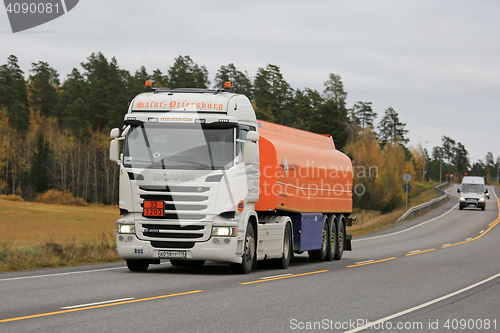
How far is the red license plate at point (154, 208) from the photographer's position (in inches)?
527

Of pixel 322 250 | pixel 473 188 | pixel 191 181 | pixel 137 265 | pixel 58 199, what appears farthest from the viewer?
pixel 58 199

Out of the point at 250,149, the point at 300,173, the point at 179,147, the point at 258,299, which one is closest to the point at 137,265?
the point at 179,147

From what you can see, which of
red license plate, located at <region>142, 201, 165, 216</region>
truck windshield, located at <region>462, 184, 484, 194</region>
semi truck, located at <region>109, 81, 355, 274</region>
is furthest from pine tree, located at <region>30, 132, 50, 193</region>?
red license plate, located at <region>142, 201, 165, 216</region>

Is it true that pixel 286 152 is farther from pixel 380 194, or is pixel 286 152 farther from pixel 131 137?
pixel 380 194

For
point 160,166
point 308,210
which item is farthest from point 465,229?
point 160,166

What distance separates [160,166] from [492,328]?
7445 millimetres

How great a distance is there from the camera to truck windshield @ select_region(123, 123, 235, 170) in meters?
13.5

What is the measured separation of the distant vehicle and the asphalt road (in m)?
40.8

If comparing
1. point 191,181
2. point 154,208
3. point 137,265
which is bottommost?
point 137,265

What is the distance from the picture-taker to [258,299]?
10461 mm

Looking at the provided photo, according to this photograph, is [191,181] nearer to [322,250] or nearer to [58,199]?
[322,250]

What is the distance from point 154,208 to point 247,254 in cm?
249

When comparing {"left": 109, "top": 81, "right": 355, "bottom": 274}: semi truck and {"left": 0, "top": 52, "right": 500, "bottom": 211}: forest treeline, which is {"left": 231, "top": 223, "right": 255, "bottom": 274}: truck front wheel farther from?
{"left": 0, "top": 52, "right": 500, "bottom": 211}: forest treeline

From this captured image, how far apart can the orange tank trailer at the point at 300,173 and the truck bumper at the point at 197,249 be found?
Answer: 5.93 ft
